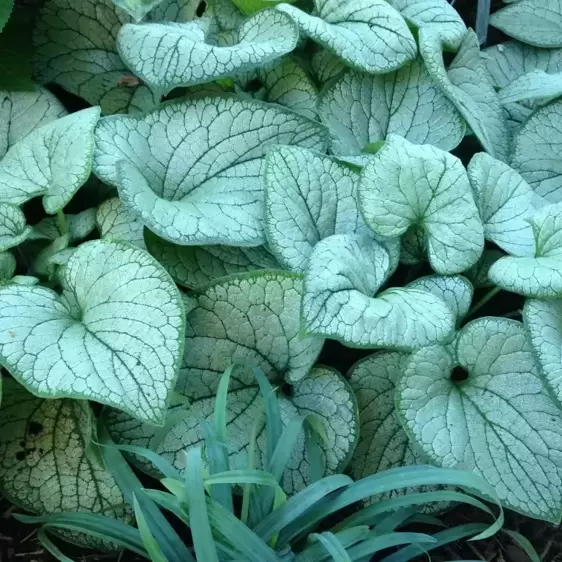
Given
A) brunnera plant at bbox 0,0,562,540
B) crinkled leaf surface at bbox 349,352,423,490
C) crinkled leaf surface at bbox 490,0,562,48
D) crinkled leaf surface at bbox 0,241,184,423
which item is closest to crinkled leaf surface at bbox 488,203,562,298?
brunnera plant at bbox 0,0,562,540

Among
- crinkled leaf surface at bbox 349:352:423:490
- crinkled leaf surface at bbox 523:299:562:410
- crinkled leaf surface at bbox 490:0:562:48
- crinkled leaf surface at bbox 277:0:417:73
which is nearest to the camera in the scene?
crinkled leaf surface at bbox 523:299:562:410

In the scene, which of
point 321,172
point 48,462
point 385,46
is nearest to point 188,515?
point 48,462

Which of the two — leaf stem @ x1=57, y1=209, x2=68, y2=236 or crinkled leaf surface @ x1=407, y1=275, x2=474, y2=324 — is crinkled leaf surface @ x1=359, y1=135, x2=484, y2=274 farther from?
leaf stem @ x1=57, y1=209, x2=68, y2=236

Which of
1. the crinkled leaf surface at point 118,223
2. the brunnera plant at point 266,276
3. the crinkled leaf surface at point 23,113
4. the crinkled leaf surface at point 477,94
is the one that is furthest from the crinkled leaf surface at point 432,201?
the crinkled leaf surface at point 23,113

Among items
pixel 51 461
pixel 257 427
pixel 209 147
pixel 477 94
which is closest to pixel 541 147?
pixel 477 94

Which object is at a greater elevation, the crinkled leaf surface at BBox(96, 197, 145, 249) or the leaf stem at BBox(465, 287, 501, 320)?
the crinkled leaf surface at BBox(96, 197, 145, 249)

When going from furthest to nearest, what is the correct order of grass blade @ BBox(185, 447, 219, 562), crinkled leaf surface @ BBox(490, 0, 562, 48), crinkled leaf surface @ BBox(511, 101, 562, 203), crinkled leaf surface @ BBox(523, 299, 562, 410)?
crinkled leaf surface @ BBox(490, 0, 562, 48) < crinkled leaf surface @ BBox(511, 101, 562, 203) < crinkled leaf surface @ BBox(523, 299, 562, 410) < grass blade @ BBox(185, 447, 219, 562)
